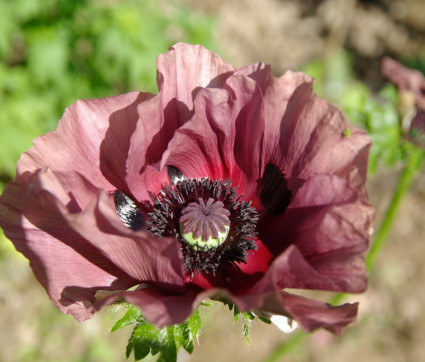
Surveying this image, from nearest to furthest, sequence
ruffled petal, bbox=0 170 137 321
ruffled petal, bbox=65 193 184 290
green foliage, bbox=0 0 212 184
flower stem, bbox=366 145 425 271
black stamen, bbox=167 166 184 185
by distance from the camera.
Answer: ruffled petal, bbox=65 193 184 290
ruffled petal, bbox=0 170 137 321
black stamen, bbox=167 166 184 185
flower stem, bbox=366 145 425 271
green foliage, bbox=0 0 212 184

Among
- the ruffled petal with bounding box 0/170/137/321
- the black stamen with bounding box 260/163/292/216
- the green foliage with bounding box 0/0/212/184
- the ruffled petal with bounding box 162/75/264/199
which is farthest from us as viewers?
the green foliage with bounding box 0/0/212/184

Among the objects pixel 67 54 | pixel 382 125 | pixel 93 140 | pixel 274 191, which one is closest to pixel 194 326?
pixel 274 191

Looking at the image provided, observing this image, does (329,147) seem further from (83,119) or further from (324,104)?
(83,119)

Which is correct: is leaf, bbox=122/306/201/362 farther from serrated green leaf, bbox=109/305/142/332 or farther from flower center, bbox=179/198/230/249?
flower center, bbox=179/198/230/249

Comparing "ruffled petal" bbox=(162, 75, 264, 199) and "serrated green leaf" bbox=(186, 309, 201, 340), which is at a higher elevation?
"ruffled petal" bbox=(162, 75, 264, 199)

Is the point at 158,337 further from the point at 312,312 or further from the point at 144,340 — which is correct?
the point at 312,312

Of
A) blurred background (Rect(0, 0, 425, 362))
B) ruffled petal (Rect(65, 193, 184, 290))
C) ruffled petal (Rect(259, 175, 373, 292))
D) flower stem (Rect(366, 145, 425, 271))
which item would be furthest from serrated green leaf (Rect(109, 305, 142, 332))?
blurred background (Rect(0, 0, 425, 362))
